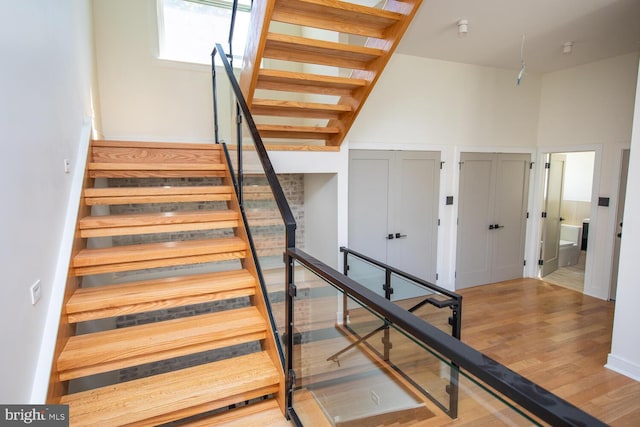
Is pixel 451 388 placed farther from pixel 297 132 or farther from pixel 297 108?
pixel 297 132

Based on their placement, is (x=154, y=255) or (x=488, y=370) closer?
(x=488, y=370)

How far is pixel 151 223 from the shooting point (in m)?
2.57

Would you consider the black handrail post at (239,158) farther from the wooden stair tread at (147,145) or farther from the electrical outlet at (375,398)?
the electrical outlet at (375,398)

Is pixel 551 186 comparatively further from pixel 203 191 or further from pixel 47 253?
pixel 47 253

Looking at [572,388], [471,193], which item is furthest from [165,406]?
[471,193]

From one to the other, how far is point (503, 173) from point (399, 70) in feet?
Result: 8.07

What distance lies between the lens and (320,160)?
12.3ft

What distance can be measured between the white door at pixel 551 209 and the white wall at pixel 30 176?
6389mm

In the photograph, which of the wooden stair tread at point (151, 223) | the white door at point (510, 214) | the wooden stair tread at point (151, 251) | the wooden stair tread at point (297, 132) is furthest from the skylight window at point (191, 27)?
the white door at point (510, 214)

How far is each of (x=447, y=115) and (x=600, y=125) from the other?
7.10 ft

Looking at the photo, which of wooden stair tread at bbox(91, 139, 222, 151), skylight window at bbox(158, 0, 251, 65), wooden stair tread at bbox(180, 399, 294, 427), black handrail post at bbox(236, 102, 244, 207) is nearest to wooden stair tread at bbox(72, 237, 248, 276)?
black handrail post at bbox(236, 102, 244, 207)

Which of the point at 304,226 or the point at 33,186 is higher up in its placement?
the point at 33,186

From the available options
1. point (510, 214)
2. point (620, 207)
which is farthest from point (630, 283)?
point (510, 214)

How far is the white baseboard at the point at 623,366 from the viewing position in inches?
117
